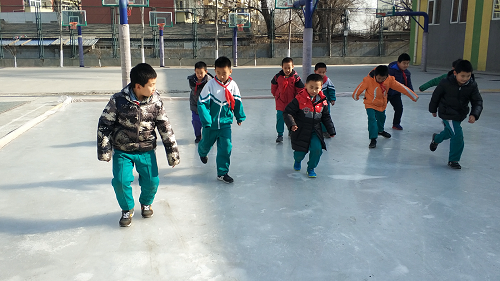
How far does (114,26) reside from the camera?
3494 cm

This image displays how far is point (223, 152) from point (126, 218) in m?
1.60

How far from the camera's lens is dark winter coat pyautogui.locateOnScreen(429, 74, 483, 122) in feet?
18.8

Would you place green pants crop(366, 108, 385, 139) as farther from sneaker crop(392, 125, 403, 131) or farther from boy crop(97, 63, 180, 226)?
boy crop(97, 63, 180, 226)

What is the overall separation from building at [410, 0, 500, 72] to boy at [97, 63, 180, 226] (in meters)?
23.6

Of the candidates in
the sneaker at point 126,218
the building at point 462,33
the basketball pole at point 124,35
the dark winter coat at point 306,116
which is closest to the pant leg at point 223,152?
the dark winter coat at point 306,116

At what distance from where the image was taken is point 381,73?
7.02 metres

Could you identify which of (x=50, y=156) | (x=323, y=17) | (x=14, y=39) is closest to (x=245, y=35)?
(x=323, y=17)

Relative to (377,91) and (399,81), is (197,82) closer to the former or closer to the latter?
(377,91)

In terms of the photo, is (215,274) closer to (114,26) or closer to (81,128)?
(81,128)

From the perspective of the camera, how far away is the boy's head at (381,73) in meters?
6.98

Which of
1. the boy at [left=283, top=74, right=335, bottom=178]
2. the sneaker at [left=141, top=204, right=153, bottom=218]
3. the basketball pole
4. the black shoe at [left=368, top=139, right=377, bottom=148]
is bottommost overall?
the sneaker at [left=141, top=204, right=153, bottom=218]

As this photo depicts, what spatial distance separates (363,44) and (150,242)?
3657 centimetres

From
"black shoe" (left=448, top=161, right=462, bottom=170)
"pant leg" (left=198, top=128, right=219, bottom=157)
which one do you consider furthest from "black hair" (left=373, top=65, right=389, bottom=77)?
"pant leg" (left=198, top=128, right=219, bottom=157)

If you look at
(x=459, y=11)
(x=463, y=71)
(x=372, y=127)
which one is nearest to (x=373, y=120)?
(x=372, y=127)
